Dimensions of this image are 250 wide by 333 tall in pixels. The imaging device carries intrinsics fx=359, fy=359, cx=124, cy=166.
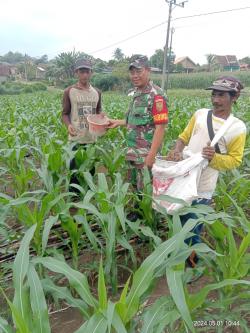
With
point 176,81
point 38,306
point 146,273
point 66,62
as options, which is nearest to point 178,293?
point 146,273

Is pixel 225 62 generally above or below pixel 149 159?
above

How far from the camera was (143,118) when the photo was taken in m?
2.84

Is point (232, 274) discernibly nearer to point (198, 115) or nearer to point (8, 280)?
point (198, 115)

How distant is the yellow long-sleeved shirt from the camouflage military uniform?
42cm

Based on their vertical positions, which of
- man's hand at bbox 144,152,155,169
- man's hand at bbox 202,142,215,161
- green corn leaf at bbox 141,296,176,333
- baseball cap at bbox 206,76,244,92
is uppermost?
baseball cap at bbox 206,76,244,92

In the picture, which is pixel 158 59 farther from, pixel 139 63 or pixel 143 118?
pixel 139 63

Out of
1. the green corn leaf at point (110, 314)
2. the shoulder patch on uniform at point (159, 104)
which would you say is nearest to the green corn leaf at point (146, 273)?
the green corn leaf at point (110, 314)

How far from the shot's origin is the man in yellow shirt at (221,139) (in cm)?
207

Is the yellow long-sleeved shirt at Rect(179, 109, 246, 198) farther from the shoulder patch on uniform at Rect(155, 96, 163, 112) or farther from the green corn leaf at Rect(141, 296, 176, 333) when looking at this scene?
the green corn leaf at Rect(141, 296, 176, 333)

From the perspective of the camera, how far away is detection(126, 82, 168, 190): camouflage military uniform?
272cm

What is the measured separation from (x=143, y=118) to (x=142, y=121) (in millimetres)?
26

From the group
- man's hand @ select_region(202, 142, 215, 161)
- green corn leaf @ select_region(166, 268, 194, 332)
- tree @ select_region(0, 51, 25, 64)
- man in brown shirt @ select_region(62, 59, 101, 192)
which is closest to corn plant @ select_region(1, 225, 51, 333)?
green corn leaf @ select_region(166, 268, 194, 332)

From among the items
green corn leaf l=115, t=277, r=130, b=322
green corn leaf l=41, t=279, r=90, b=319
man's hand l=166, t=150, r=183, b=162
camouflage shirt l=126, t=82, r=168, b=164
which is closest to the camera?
green corn leaf l=115, t=277, r=130, b=322

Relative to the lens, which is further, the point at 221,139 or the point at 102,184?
the point at 102,184
